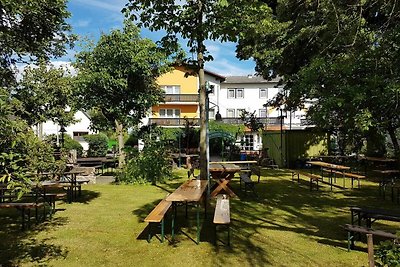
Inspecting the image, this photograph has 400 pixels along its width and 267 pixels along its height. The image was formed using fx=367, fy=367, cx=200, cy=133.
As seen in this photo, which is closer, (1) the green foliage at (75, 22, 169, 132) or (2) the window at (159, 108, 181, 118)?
(1) the green foliage at (75, 22, 169, 132)

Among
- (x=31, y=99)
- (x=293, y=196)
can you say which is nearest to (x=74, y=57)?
(x=31, y=99)

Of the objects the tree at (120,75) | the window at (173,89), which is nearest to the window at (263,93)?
the window at (173,89)

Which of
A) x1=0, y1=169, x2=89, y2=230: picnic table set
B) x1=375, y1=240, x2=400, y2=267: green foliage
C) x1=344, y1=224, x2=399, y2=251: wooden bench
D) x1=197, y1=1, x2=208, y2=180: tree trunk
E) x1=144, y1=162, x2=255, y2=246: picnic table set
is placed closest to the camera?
x1=375, y1=240, x2=400, y2=267: green foliage

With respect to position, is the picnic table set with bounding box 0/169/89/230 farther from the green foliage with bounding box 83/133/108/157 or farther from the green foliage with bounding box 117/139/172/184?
the green foliage with bounding box 83/133/108/157

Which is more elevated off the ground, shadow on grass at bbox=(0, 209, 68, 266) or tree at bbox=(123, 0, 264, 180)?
tree at bbox=(123, 0, 264, 180)

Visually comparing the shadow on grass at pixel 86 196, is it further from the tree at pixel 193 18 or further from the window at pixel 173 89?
the window at pixel 173 89

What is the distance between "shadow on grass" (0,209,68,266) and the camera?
5.54 meters

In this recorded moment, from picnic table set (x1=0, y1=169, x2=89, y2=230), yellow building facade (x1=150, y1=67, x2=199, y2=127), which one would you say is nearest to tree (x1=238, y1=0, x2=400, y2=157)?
picnic table set (x1=0, y1=169, x2=89, y2=230)

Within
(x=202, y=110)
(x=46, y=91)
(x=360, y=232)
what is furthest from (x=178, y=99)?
(x=360, y=232)

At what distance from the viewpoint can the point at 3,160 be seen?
3.33 meters

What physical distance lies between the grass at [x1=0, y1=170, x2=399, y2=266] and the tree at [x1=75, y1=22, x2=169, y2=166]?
7.45m

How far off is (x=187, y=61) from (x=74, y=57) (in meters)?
11.1

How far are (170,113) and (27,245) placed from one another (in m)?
36.3

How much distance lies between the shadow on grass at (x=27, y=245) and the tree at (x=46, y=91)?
32.6ft
